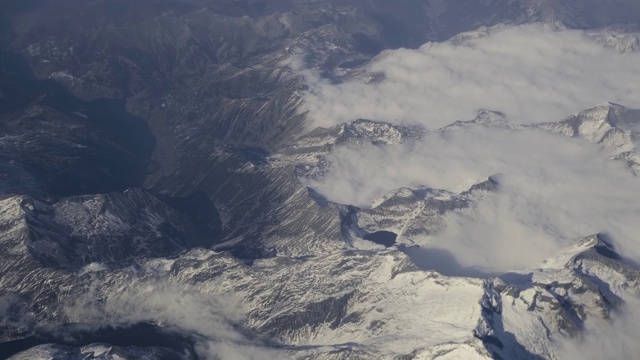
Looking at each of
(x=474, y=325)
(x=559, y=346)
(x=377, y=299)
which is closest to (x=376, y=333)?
(x=377, y=299)

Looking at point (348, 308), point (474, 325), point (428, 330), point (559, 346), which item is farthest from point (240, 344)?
point (559, 346)

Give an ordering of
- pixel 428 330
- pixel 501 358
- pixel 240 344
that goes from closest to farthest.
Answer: pixel 501 358
pixel 428 330
pixel 240 344

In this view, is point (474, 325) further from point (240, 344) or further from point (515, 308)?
point (240, 344)

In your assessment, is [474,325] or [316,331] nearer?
[474,325]

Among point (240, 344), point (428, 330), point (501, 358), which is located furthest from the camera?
point (240, 344)

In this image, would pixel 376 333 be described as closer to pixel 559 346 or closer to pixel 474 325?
pixel 474 325

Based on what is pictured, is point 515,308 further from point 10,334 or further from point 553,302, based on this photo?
point 10,334

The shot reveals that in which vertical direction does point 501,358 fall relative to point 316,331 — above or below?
above

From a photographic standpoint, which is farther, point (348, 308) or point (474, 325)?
point (348, 308)
